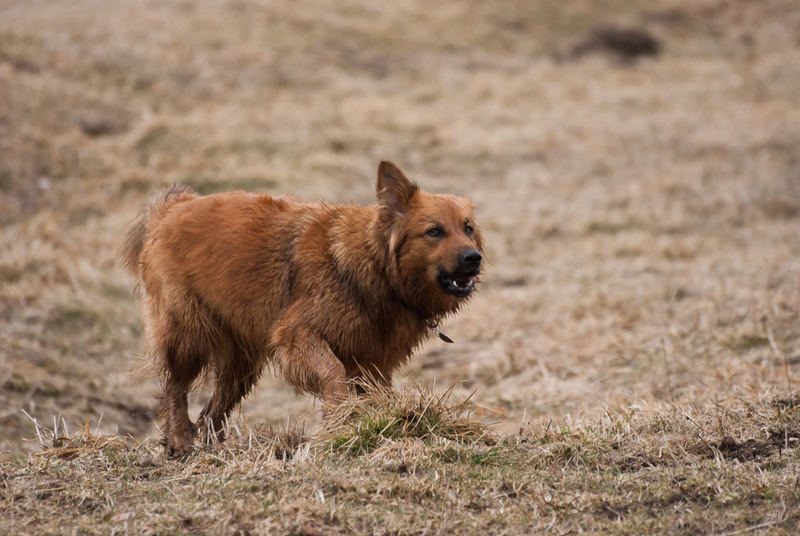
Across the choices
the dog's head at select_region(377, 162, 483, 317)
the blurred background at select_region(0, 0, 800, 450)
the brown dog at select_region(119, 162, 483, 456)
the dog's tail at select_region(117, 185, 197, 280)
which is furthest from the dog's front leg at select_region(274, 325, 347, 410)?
the dog's tail at select_region(117, 185, 197, 280)

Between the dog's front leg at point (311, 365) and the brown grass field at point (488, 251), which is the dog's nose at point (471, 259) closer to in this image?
the brown grass field at point (488, 251)

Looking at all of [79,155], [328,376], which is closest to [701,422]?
[328,376]

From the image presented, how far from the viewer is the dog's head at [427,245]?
524cm

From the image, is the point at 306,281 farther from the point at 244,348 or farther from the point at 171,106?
the point at 171,106

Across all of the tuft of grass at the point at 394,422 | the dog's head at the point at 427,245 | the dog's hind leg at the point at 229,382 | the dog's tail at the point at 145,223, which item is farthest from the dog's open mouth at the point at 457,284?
the dog's tail at the point at 145,223

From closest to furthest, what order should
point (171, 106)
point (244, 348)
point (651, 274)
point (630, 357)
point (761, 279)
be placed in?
point (244, 348)
point (630, 357)
point (761, 279)
point (651, 274)
point (171, 106)

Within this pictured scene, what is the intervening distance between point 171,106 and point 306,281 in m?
13.7

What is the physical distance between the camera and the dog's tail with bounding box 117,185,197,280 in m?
6.51

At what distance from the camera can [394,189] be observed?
5.44m

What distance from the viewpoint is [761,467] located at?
437 cm

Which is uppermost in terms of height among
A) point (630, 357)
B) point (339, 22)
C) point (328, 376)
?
point (339, 22)

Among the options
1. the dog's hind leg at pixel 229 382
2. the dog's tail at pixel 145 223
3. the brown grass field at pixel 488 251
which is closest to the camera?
the brown grass field at pixel 488 251

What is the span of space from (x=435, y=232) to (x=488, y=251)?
7.47 m

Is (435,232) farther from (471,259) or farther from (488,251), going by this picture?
(488,251)
